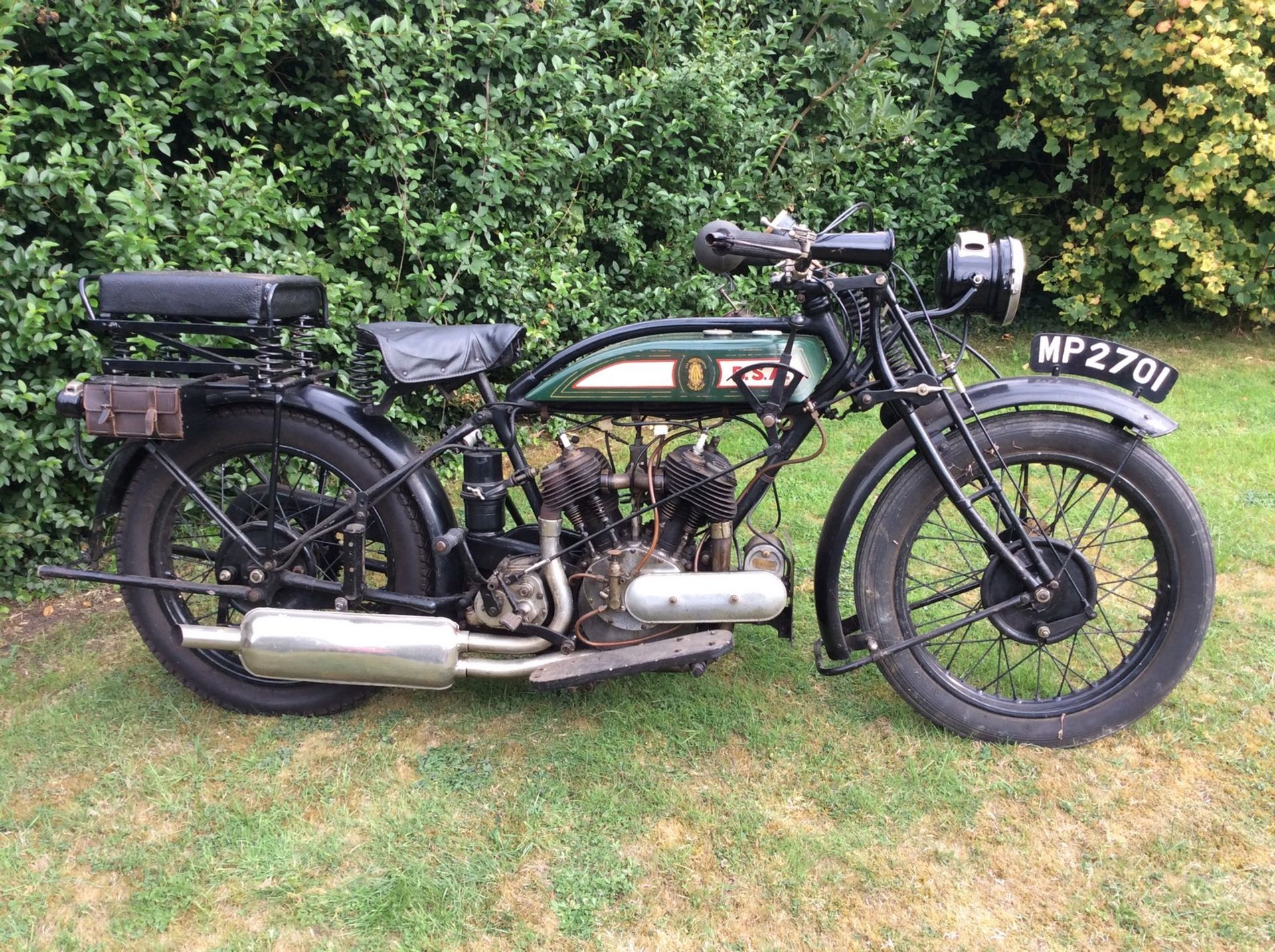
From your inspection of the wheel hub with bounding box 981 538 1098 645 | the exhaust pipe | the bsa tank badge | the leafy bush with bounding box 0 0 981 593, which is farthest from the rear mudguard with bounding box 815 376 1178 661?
the leafy bush with bounding box 0 0 981 593

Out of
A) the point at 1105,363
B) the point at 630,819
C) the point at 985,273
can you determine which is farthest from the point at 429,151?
the point at 630,819

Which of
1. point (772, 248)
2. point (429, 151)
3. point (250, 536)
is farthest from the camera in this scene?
point (429, 151)

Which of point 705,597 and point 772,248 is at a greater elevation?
point 772,248

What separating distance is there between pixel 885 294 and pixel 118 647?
125 inches

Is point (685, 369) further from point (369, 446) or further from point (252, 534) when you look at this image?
point (252, 534)

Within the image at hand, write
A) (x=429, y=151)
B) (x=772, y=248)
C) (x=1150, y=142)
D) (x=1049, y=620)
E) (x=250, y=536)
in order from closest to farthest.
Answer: (x=772, y=248), (x=1049, y=620), (x=250, y=536), (x=429, y=151), (x=1150, y=142)

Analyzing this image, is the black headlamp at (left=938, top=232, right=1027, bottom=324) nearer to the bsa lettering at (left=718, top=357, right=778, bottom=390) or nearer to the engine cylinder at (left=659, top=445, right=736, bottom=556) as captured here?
the bsa lettering at (left=718, top=357, right=778, bottom=390)

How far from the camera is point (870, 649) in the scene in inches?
105

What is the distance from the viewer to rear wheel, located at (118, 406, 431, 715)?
8.89 ft

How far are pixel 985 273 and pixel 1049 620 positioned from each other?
112cm

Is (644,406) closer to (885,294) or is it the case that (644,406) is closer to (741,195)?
(885,294)

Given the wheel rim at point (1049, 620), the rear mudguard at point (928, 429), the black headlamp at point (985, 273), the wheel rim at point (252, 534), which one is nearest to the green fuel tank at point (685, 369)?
the rear mudguard at point (928, 429)

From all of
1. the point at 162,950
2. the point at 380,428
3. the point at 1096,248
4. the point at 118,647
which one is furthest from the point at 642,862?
the point at 1096,248

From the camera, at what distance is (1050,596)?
262 cm
